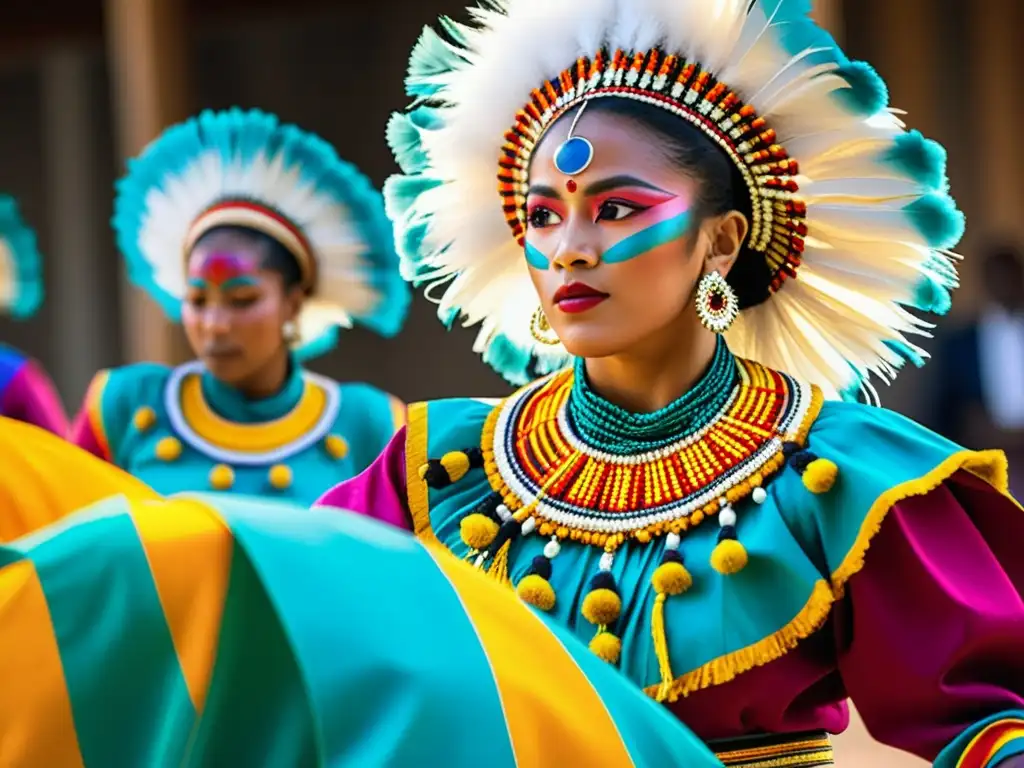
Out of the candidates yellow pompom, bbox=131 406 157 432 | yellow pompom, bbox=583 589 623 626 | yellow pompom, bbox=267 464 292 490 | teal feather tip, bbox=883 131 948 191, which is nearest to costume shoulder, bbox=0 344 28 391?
yellow pompom, bbox=131 406 157 432

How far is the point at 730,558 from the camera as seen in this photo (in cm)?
198

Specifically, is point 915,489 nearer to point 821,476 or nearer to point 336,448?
point 821,476

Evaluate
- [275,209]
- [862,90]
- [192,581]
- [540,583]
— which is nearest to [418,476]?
[540,583]

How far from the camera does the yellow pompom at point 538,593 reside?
6.79 feet

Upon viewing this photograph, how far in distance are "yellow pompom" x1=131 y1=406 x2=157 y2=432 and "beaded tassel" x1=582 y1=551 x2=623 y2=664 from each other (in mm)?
2279

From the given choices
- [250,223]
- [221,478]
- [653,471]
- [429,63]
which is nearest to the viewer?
[653,471]

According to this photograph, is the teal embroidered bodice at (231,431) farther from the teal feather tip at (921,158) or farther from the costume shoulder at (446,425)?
the teal feather tip at (921,158)

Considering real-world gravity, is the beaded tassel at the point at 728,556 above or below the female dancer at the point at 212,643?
below

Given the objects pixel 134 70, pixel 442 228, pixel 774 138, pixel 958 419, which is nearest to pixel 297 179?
pixel 442 228

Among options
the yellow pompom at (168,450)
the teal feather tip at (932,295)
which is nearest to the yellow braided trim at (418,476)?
the teal feather tip at (932,295)

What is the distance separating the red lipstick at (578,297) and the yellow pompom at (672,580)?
347 mm

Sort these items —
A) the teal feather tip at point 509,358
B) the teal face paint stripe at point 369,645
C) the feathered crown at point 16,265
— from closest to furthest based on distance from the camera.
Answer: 1. the teal face paint stripe at point 369,645
2. the teal feather tip at point 509,358
3. the feathered crown at point 16,265

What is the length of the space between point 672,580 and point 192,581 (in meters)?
0.77

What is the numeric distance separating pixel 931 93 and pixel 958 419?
2.46 metres
